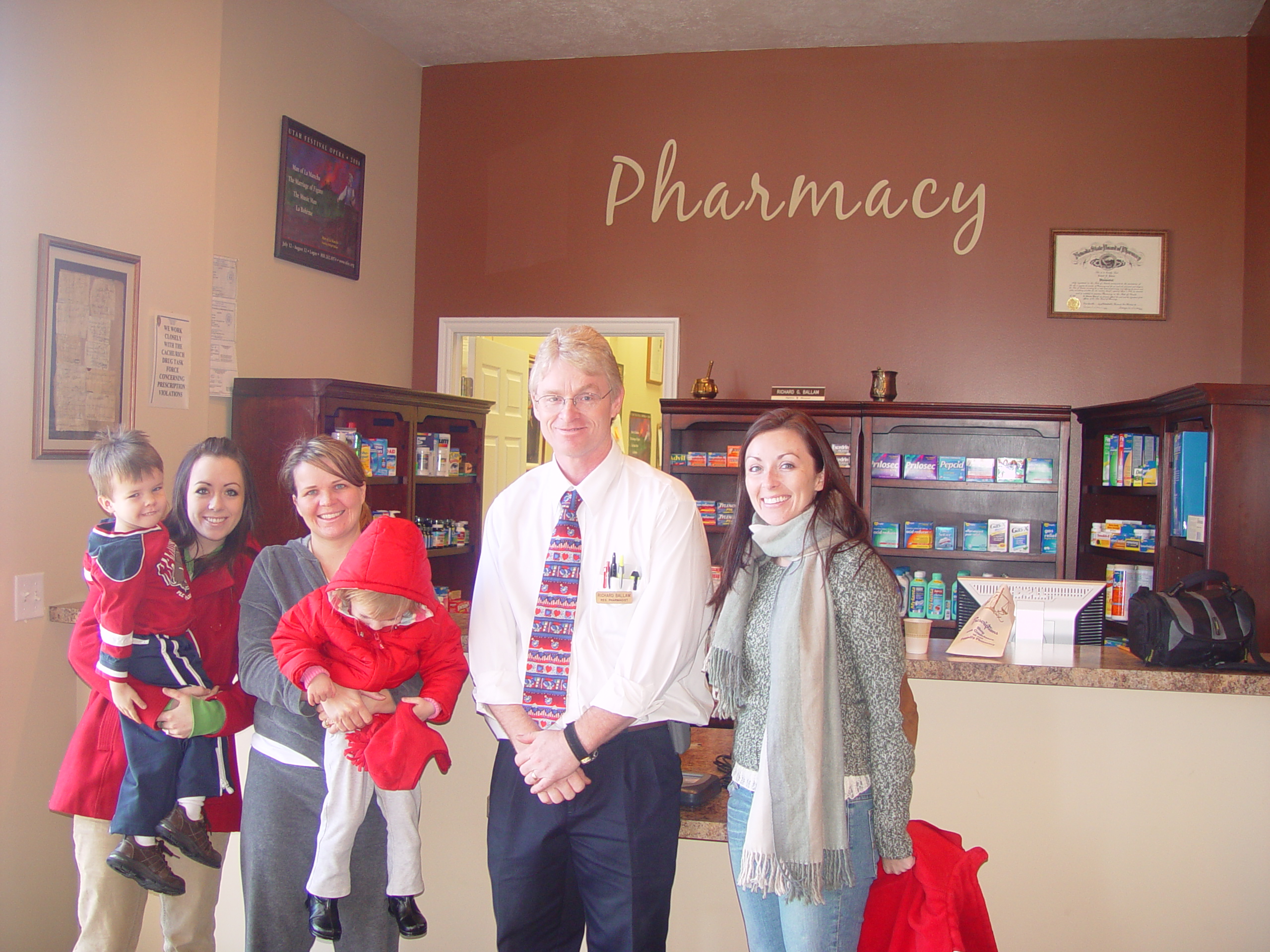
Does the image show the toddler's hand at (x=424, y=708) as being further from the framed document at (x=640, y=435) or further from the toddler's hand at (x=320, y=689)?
the framed document at (x=640, y=435)

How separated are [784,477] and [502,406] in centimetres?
412

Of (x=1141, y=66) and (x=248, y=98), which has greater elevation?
(x=1141, y=66)

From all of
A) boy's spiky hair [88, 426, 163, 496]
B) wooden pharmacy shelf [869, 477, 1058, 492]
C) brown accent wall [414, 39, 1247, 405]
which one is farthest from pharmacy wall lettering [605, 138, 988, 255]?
boy's spiky hair [88, 426, 163, 496]

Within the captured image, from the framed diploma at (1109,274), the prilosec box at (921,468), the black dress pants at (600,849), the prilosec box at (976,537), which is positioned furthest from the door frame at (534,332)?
the black dress pants at (600,849)

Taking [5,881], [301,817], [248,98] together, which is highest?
[248,98]

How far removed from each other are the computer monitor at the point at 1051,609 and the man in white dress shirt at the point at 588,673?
1068 millimetres

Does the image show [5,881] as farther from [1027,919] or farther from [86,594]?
[1027,919]

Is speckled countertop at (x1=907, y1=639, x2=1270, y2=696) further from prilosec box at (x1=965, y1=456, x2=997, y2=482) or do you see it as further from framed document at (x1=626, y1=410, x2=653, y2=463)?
framed document at (x1=626, y1=410, x2=653, y2=463)

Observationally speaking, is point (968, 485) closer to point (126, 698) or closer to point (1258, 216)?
point (1258, 216)

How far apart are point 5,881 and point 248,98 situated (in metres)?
3.04

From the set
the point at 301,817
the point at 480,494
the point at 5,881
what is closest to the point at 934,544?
the point at 480,494

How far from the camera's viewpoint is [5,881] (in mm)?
2441

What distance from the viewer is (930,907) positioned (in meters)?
1.62

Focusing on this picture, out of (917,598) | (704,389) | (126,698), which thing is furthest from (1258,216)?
→ (126,698)
